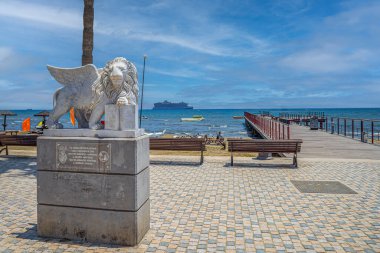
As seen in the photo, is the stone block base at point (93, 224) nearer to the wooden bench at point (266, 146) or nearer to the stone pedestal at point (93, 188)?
the stone pedestal at point (93, 188)

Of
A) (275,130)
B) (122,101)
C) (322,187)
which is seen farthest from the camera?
(275,130)

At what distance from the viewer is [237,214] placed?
5754mm

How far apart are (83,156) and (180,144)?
6890 millimetres

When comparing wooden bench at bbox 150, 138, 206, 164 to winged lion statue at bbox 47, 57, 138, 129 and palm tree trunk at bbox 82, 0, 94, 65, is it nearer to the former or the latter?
palm tree trunk at bbox 82, 0, 94, 65

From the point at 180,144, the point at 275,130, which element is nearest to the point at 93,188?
the point at 180,144

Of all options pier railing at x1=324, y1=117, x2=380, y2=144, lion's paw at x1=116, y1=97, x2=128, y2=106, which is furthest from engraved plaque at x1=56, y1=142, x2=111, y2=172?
pier railing at x1=324, y1=117, x2=380, y2=144

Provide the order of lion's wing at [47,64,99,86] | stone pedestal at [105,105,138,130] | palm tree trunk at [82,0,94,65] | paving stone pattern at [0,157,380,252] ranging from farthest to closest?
palm tree trunk at [82,0,94,65], lion's wing at [47,64,99,86], stone pedestal at [105,105,138,130], paving stone pattern at [0,157,380,252]

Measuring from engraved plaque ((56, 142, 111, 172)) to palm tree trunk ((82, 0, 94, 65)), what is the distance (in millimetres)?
7520

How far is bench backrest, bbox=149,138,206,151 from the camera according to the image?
11242 millimetres

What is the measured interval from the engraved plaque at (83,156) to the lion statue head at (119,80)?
80 cm

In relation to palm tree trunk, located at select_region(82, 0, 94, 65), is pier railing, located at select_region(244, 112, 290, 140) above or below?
below

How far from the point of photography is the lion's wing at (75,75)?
5.55 m

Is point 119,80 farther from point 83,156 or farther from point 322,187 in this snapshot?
point 322,187

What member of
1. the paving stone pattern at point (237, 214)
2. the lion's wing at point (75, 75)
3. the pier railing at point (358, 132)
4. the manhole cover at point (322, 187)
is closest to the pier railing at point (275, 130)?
the pier railing at point (358, 132)
